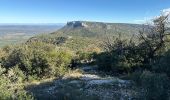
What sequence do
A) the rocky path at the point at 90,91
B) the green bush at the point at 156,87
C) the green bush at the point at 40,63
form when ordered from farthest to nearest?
the green bush at the point at 40,63, the rocky path at the point at 90,91, the green bush at the point at 156,87

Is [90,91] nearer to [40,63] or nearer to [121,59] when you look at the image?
[121,59]

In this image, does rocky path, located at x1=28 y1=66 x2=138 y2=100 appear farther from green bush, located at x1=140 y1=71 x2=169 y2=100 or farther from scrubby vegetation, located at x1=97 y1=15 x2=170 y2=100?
scrubby vegetation, located at x1=97 y1=15 x2=170 y2=100

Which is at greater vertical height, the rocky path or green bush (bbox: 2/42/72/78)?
the rocky path

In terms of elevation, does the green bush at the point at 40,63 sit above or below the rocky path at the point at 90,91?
below

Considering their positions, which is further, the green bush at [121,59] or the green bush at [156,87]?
the green bush at [121,59]

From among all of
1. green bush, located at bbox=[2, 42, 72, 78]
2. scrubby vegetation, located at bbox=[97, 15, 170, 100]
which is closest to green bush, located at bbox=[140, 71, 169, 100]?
scrubby vegetation, located at bbox=[97, 15, 170, 100]

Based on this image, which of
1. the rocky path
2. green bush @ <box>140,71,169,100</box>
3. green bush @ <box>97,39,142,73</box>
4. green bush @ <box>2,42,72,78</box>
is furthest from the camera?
green bush @ <box>2,42,72,78</box>

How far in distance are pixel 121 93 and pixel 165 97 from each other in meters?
5.08

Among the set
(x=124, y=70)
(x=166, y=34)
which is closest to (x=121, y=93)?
(x=124, y=70)

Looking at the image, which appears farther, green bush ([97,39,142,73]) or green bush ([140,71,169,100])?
green bush ([97,39,142,73])

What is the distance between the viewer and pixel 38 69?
140 feet

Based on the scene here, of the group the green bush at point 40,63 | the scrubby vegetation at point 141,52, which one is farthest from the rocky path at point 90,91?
the green bush at point 40,63

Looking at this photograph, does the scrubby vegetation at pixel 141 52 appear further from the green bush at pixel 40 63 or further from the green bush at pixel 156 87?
the green bush at pixel 156 87

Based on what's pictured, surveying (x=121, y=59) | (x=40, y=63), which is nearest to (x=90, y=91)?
(x=121, y=59)
